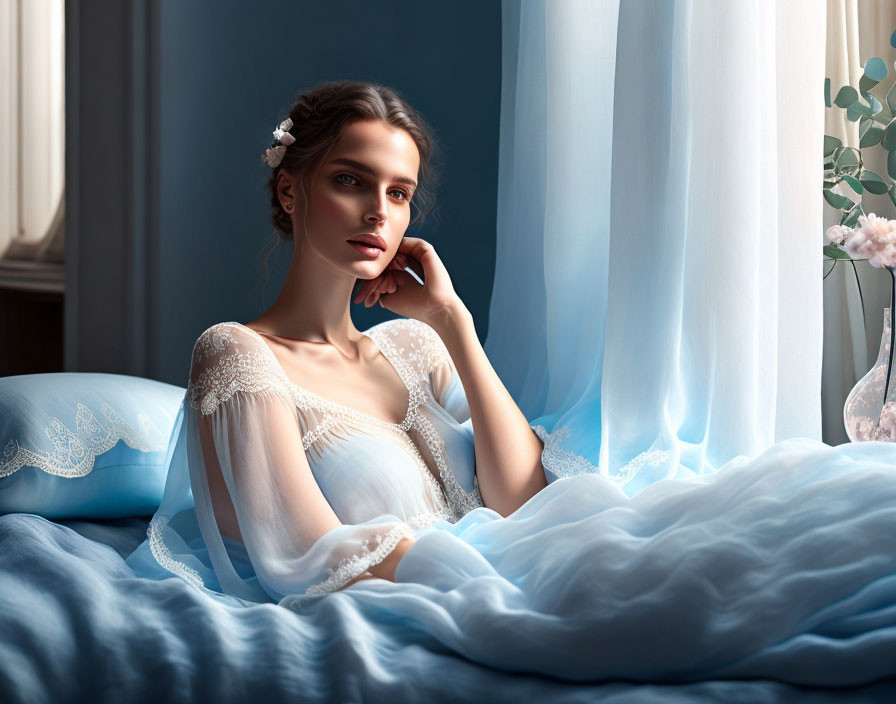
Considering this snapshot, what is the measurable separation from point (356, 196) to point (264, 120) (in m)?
1.07

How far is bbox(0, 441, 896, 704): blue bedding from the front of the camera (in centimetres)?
79

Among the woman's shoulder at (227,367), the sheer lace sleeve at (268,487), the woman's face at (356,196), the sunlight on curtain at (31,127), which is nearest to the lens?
the sheer lace sleeve at (268,487)

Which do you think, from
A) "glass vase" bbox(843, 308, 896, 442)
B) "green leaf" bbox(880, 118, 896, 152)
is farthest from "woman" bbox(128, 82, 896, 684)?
"green leaf" bbox(880, 118, 896, 152)

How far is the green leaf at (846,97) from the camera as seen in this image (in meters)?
1.53

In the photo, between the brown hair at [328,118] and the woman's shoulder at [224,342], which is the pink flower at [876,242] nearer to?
the brown hair at [328,118]

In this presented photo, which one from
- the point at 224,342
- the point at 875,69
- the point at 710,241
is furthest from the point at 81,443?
the point at 875,69

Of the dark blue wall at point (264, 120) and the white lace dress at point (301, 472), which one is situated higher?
the dark blue wall at point (264, 120)

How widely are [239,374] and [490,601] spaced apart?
19.7 inches

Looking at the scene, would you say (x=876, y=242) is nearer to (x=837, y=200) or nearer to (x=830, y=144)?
(x=837, y=200)

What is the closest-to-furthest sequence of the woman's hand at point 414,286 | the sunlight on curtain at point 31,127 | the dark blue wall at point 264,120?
the woman's hand at point 414,286 < the dark blue wall at point 264,120 < the sunlight on curtain at point 31,127

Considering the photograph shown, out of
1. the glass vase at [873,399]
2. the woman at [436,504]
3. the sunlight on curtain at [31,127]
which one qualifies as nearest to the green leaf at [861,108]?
the glass vase at [873,399]

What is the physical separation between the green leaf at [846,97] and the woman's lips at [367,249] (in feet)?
2.92

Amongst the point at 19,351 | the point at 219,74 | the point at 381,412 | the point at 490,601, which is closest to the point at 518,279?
the point at 381,412

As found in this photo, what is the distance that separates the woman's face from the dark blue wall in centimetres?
85
